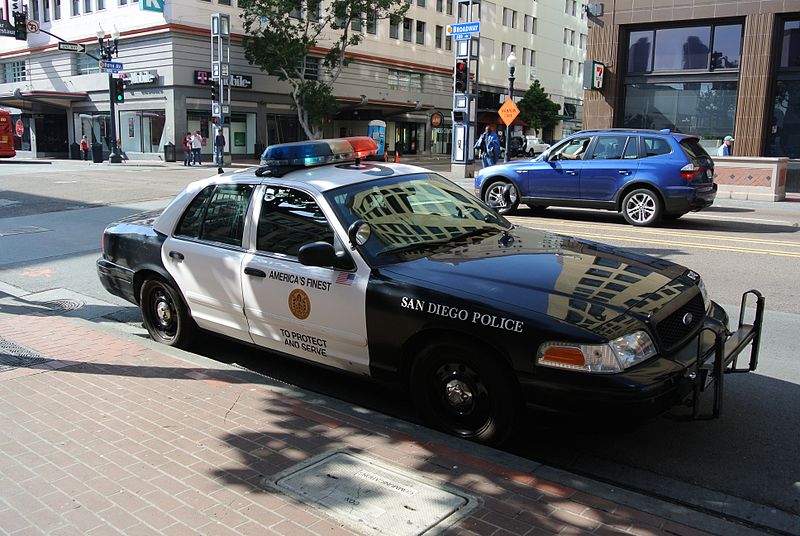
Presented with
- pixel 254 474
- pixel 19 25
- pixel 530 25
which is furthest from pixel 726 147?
pixel 530 25

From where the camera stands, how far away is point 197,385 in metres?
4.93

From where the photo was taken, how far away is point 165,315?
6.06 m

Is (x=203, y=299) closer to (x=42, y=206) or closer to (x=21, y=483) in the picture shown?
(x=21, y=483)

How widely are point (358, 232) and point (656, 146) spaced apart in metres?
10.4

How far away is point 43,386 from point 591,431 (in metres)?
3.72

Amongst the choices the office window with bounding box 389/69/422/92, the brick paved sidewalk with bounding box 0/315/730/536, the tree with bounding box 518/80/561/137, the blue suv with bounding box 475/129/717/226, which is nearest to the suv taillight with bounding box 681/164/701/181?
the blue suv with bounding box 475/129/717/226

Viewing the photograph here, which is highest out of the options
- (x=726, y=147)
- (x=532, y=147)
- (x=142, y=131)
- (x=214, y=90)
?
(x=214, y=90)

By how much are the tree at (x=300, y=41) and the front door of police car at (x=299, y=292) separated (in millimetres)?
38443

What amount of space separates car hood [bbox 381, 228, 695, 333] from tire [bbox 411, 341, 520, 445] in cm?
36

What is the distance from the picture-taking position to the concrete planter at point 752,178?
19.2m

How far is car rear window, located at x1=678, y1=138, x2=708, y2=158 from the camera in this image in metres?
13.1

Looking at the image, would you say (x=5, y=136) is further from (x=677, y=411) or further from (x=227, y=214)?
(x=677, y=411)

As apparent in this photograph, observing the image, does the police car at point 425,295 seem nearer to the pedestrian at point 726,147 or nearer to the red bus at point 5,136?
the pedestrian at point 726,147

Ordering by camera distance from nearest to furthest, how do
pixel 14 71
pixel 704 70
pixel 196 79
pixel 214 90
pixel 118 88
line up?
1. pixel 704 70
2. pixel 214 90
3. pixel 118 88
4. pixel 196 79
5. pixel 14 71
